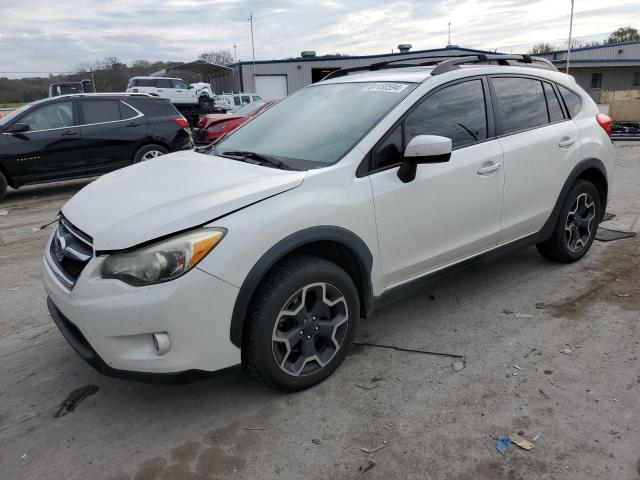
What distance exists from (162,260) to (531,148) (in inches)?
115

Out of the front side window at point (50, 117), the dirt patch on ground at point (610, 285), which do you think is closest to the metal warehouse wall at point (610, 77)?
the front side window at point (50, 117)

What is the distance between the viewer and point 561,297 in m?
4.10

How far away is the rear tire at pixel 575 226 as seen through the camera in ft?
14.6

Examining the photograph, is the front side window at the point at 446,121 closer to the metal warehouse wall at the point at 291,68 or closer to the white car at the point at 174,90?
the white car at the point at 174,90

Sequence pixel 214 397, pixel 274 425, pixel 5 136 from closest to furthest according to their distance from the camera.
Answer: pixel 274 425 → pixel 214 397 → pixel 5 136

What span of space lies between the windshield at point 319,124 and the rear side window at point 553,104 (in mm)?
1606

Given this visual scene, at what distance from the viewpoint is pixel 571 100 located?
4.49 m

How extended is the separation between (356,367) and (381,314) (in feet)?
2.70

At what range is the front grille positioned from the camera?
8.55ft

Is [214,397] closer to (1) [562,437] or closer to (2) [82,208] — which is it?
(2) [82,208]

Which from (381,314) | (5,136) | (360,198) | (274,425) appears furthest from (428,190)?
(5,136)

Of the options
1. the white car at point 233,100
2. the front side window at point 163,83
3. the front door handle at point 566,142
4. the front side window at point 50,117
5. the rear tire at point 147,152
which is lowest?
the rear tire at point 147,152

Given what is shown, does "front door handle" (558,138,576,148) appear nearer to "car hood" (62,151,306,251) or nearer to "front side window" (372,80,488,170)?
"front side window" (372,80,488,170)

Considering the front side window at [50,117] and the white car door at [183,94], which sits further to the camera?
the white car door at [183,94]
